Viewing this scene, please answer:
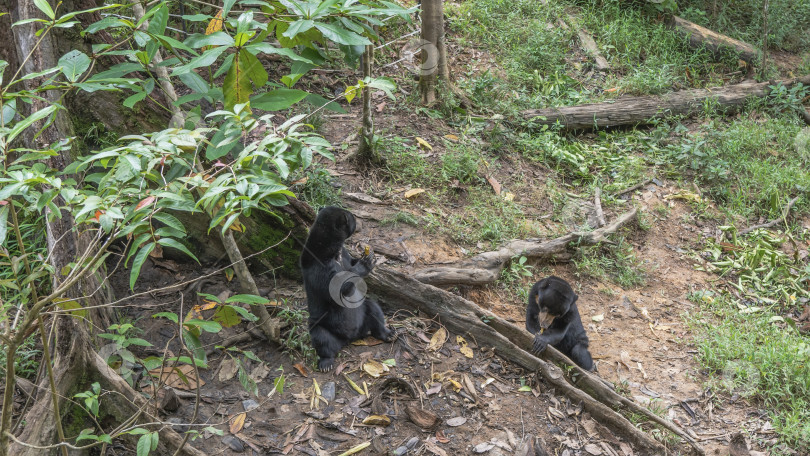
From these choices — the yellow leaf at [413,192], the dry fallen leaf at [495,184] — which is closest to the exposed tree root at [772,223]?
the dry fallen leaf at [495,184]

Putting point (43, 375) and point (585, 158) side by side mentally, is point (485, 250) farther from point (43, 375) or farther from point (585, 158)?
point (43, 375)

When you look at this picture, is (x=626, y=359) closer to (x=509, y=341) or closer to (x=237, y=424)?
(x=509, y=341)

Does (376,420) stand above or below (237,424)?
below

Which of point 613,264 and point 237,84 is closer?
point 237,84

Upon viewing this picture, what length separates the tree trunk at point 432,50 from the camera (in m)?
7.31

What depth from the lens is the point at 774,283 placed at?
6656mm

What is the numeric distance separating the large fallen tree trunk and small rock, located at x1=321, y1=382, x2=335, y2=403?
1008 mm

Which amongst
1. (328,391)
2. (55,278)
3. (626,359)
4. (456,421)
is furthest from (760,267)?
(55,278)

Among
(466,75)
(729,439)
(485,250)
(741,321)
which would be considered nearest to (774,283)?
(741,321)

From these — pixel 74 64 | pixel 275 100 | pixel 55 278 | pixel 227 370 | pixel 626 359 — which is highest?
pixel 74 64

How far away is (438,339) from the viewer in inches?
197

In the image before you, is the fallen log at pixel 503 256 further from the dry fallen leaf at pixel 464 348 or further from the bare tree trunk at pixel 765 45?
the bare tree trunk at pixel 765 45

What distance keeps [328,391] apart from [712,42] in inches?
356

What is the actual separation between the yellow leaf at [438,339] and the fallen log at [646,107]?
410 centimetres
